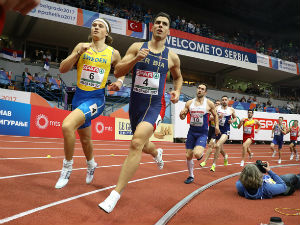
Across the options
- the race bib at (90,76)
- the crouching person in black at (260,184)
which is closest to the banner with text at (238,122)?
the crouching person in black at (260,184)

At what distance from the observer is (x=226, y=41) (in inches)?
1129

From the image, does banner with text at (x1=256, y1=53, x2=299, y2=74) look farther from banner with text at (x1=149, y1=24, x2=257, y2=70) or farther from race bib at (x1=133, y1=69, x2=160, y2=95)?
race bib at (x1=133, y1=69, x2=160, y2=95)

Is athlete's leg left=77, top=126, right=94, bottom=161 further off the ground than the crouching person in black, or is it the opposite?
athlete's leg left=77, top=126, right=94, bottom=161

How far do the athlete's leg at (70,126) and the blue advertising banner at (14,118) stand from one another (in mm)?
8639

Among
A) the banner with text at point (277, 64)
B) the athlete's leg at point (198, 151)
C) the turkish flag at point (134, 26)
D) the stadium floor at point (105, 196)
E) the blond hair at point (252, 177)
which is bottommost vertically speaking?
the stadium floor at point (105, 196)

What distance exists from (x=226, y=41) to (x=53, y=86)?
19991mm

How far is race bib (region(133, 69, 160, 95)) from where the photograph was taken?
380 cm

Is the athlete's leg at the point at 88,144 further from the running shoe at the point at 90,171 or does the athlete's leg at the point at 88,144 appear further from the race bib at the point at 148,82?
the race bib at the point at 148,82

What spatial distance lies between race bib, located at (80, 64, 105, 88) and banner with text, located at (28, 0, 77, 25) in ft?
54.8

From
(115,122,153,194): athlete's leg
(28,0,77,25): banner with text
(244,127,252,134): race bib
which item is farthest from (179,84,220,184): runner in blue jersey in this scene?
(28,0,77,25): banner with text

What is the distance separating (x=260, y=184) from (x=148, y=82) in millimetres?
2744

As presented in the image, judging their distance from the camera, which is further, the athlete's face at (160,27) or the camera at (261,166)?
the camera at (261,166)

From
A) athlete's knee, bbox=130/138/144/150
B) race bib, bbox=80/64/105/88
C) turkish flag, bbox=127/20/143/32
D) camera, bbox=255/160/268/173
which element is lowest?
camera, bbox=255/160/268/173

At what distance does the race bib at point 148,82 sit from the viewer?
3797mm
